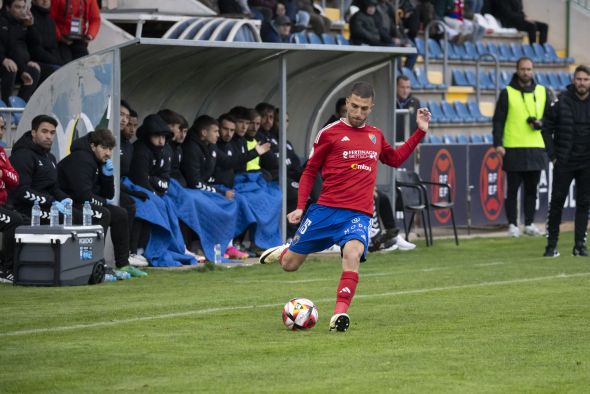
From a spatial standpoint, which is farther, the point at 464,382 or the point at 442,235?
the point at 442,235

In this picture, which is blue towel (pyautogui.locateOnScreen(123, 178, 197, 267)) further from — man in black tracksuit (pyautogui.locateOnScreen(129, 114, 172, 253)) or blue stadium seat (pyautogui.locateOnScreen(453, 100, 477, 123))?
blue stadium seat (pyautogui.locateOnScreen(453, 100, 477, 123))

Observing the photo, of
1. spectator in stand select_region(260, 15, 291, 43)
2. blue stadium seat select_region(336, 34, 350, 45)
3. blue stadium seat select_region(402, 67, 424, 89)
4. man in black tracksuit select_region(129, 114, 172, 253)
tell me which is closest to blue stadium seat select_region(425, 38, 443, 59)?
blue stadium seat select_region(402, 67, 424, 89)

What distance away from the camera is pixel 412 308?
11.0 metres

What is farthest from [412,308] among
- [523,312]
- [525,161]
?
[525,161]

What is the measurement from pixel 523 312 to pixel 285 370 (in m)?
3.61

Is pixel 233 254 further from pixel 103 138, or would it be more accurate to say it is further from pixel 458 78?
pixel 458 78

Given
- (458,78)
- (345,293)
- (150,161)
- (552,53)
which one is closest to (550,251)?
(150,161)

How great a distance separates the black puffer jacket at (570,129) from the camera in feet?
53.6

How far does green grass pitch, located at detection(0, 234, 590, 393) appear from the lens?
729 centimetres

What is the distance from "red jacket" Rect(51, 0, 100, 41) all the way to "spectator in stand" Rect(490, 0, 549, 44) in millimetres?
13841

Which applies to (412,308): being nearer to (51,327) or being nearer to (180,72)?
(51,327)

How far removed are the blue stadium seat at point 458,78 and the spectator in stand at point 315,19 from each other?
3469 mm

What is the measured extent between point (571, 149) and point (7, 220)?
7135 mm

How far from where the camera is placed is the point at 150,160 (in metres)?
15.5
